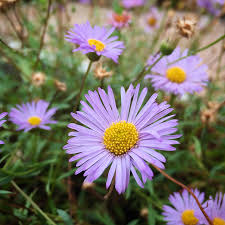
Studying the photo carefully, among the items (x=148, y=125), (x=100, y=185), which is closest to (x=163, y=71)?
(x=148, y=125)

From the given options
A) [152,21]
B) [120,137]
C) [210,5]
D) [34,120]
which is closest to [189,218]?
[120,137]

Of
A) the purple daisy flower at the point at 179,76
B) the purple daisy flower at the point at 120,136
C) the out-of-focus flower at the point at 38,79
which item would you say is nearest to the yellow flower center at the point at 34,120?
the out-of-focus flower at the point at 38,79

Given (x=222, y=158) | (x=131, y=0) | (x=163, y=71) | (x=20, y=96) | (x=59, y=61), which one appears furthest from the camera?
(x=131, y=0)

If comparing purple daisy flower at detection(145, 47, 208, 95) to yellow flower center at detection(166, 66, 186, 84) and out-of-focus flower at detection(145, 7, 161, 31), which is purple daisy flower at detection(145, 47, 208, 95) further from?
out-of-focus flower at detection(145, 7, 161, 31)

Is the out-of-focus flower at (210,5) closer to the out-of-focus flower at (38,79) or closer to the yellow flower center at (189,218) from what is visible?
the out-of-focus flower at (38,79)

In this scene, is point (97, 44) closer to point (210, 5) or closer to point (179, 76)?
point (179, 76)

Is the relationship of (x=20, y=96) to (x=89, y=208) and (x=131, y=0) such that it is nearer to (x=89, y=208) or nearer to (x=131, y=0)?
(x=89, y=208)
